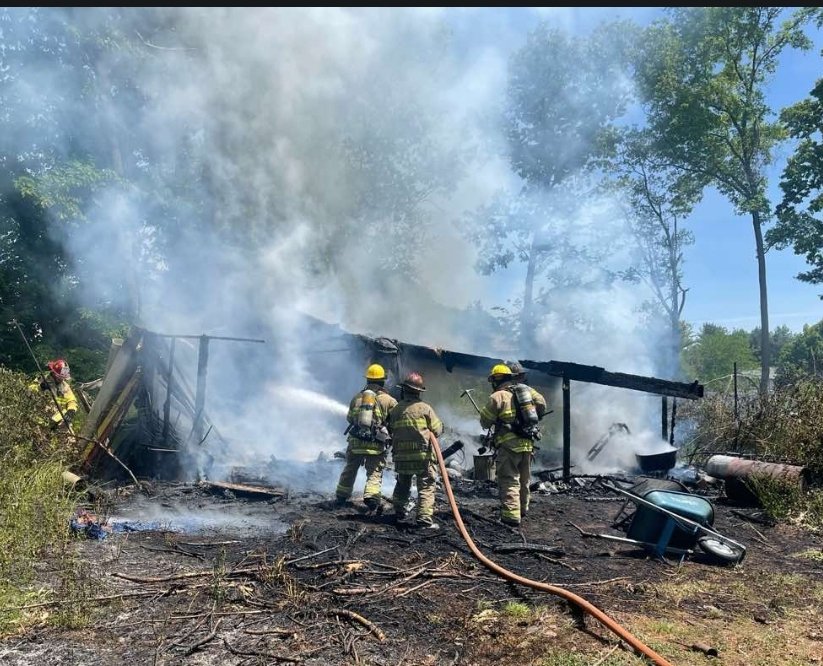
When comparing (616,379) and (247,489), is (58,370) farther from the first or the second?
(616,379)

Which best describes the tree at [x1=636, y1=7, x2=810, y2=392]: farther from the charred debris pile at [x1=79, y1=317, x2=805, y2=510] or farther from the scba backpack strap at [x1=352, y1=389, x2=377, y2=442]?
the scba backpack strap at [x1=352, y1=389, x2=377, y2=442]

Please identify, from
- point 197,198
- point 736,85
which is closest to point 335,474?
point 197,198

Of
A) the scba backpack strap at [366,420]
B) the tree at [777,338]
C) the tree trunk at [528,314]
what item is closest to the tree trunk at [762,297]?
the tree trunk at [528,314]

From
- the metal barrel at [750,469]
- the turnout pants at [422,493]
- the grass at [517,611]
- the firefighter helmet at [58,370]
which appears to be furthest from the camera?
the firefighter helmet at [58,370]

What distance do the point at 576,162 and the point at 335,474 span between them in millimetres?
15522

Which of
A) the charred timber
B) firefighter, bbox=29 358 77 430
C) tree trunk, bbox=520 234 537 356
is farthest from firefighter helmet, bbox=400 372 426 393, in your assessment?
tree trunk, bbox=520 234 537 356

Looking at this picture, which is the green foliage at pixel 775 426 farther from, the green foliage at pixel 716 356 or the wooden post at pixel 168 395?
the green foliage at pixel 716 356

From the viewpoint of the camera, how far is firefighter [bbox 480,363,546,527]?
698 centimetres

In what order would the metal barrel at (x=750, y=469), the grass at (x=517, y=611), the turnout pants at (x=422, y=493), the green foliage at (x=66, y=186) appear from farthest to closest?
the green foliage at (x=66, y=186) → the metal barrel at (x=750, y=469) → the turnout pants at (x=422, y=493) → the grass at (x=517, y=611)

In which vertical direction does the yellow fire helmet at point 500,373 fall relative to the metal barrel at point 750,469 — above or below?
above

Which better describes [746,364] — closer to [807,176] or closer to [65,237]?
[807,176]

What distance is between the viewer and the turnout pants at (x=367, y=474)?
7.21 m

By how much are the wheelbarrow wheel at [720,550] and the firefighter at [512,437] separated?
78.9 inches

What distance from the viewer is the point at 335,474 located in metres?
10.2
